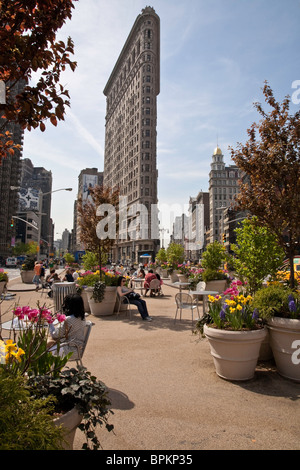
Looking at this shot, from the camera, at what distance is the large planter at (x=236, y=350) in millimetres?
4445

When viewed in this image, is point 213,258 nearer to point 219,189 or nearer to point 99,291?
point 99,291

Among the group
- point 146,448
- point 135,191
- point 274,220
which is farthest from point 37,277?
point 135,191

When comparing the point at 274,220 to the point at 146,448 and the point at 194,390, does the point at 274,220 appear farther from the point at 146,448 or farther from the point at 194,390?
the point at 146,448

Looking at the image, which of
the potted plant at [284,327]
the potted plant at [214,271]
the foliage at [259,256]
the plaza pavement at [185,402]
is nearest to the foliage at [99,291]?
the plaza pavement at [185,402]

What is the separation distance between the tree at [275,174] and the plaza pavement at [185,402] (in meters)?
2.54

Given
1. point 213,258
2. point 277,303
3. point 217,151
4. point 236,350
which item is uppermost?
point 217,151

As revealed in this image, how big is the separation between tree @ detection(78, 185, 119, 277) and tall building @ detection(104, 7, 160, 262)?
57872 mm

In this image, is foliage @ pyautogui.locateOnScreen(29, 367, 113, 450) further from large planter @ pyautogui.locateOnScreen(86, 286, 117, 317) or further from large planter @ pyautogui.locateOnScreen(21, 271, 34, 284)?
large planter @ pyautogui.locateOnScreen(21, 271, 34, 284)

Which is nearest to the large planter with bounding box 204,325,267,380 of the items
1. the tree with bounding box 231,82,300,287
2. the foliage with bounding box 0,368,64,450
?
the tree with bounding box 231,82,300,287

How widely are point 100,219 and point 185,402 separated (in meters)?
9.20

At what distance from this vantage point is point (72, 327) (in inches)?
184

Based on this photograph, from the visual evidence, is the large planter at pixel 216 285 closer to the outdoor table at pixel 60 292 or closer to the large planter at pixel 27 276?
the outdoor table at pixel 60 292

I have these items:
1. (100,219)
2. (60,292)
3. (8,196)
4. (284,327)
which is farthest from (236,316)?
(8,196)

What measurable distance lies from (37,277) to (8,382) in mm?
19403
